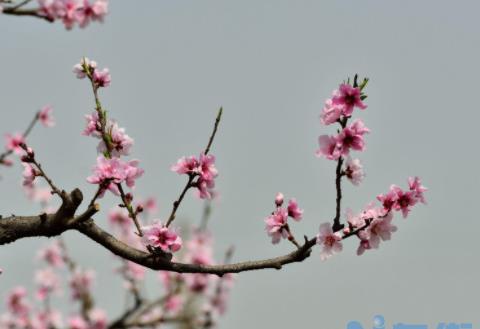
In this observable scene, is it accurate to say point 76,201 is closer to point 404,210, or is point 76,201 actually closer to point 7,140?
point 404,210

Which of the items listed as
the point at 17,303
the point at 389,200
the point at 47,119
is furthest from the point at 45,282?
the point at 389,200

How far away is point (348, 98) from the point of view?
3717 millimetres

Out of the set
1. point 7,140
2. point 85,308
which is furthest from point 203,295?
point 7,140

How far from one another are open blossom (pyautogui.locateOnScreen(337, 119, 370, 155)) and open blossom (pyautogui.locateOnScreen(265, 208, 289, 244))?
667 millimetres

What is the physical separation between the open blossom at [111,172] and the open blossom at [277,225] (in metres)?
0.97

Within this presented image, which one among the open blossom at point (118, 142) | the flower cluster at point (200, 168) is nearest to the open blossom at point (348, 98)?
the flower cluster at point (200, 168)

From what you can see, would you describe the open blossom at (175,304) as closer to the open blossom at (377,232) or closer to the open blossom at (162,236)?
the open blossom at (162,236)

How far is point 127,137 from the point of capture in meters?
4.46

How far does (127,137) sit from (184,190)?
634mm

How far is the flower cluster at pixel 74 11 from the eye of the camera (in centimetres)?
390

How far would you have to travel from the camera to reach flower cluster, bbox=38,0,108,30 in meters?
3.90

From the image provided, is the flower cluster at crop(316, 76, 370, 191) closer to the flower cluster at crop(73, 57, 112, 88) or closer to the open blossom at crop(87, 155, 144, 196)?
the open blossom at crop(87, 155, 144, 196)

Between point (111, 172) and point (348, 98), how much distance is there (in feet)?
5.19

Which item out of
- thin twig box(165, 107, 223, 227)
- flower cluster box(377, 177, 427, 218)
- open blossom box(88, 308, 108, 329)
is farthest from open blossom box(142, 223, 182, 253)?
open blossom box(88, 308, 108, 329)
